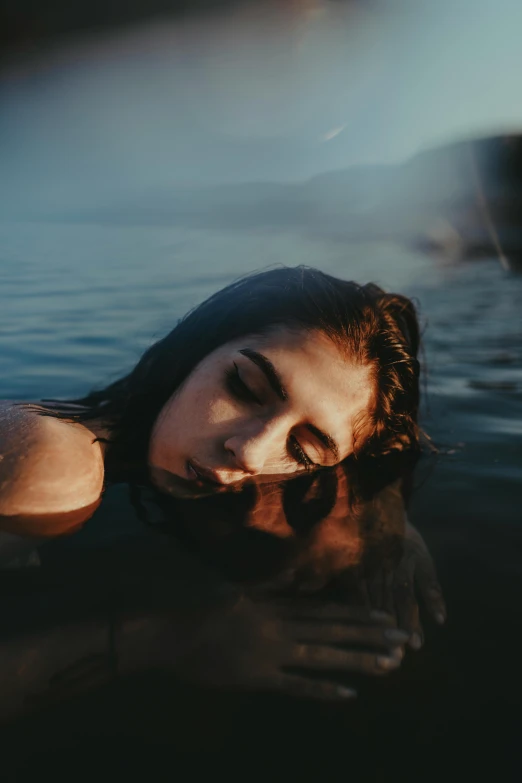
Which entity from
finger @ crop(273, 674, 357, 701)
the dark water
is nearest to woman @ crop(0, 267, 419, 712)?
finger @ crop(273, 674, 357, 701)

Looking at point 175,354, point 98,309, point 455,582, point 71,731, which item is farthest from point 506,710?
point 98,309

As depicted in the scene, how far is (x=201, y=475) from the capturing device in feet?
7.78

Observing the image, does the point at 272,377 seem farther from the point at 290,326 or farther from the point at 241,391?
the point at 290,326

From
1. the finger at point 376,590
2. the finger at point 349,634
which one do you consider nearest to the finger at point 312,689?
the finger at point 349,634

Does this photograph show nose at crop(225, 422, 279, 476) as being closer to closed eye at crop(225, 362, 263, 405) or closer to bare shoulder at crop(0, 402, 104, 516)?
closed eye at crop(225, 362, 263, 405)

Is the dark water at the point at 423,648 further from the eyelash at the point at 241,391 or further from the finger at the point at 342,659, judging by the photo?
the eyelash at the point at 241,391

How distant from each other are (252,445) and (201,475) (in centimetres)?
29

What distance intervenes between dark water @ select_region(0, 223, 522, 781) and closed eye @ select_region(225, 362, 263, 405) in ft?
1.90

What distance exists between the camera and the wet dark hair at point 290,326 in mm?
2633

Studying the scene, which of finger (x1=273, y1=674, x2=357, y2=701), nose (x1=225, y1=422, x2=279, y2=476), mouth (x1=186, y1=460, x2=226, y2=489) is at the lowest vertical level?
finger (x1=273, y1=674, x2=357, y2=701)

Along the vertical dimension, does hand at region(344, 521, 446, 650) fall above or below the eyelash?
below

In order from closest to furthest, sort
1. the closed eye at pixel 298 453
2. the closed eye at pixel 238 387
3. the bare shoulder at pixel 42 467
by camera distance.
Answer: the bare shoulder at pixel 42 467 → the closed eye at pixel 238 387 → the closed eye at pixel 298 453

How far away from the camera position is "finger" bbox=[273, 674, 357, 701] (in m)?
1.34

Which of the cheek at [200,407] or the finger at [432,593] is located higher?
the cheek at [200,407]
